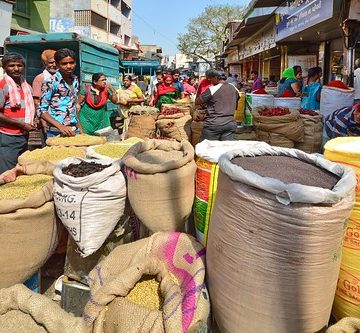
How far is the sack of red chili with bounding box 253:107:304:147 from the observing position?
169 inches

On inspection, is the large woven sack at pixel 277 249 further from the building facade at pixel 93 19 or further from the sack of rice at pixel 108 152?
the building facade at pixel 93 19

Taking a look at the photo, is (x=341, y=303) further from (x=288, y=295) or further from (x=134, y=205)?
(x=134, y=205)

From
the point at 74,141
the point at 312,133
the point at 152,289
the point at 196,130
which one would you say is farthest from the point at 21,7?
the point at 152,289

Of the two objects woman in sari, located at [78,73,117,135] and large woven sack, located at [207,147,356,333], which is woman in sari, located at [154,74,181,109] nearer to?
woman in sari, located at [78,73,117,135]

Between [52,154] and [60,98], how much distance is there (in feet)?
2.87

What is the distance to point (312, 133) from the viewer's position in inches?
174

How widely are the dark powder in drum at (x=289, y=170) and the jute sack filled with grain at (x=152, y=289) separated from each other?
0.54 metres

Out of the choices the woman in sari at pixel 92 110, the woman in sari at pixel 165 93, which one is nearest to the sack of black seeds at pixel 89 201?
the woman in sari at pixel 92 110

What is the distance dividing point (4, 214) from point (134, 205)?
27.3 inches

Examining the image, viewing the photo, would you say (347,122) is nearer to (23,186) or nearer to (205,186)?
(205,186)

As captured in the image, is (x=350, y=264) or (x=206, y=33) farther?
(x=206, y=33)

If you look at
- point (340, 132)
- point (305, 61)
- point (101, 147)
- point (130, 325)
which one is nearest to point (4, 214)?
point (130, 325)

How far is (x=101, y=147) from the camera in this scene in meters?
3.15

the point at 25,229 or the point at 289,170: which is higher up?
the point at 289,170
